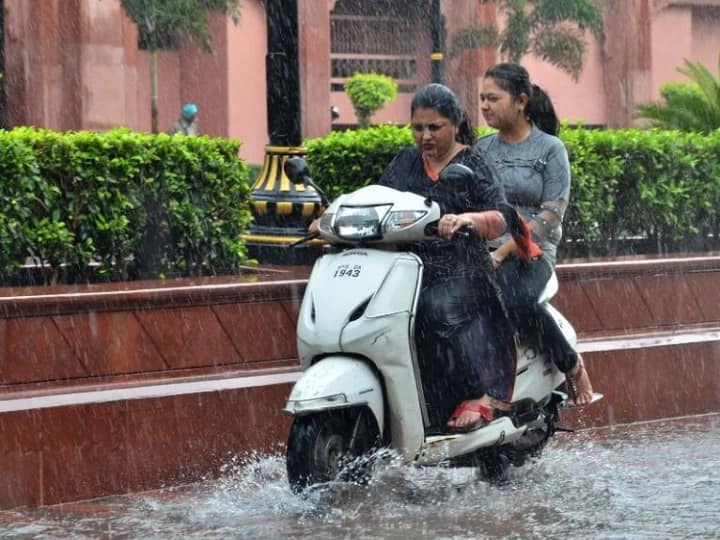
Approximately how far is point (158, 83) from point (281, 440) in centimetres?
2370

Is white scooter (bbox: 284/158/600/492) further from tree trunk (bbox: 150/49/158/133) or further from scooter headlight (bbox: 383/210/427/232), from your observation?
tree trunk (bbox: 150/49/158/133)

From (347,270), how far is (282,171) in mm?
3619

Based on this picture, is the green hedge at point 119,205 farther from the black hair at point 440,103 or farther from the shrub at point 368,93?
the shrub at point 368,93

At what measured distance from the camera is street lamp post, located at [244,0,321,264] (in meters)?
9.55

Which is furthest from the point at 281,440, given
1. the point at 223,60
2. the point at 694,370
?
the point at 223,60

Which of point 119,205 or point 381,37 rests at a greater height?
point 381,37

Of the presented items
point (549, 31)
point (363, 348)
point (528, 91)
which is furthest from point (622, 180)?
point (549, 31)

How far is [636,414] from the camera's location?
880 cm

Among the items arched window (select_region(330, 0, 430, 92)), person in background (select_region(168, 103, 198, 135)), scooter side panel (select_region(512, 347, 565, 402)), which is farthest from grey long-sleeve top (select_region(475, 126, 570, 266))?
arched window (select_region(330, 0, 430, 92))

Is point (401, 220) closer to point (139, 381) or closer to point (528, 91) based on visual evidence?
point (528, 91)

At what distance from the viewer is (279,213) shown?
31.6ft

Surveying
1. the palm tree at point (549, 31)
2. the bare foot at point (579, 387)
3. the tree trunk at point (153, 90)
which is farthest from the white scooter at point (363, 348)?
the palm tree at point (549, 31)

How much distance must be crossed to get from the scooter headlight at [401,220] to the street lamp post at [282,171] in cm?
337

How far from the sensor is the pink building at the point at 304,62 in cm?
2611
